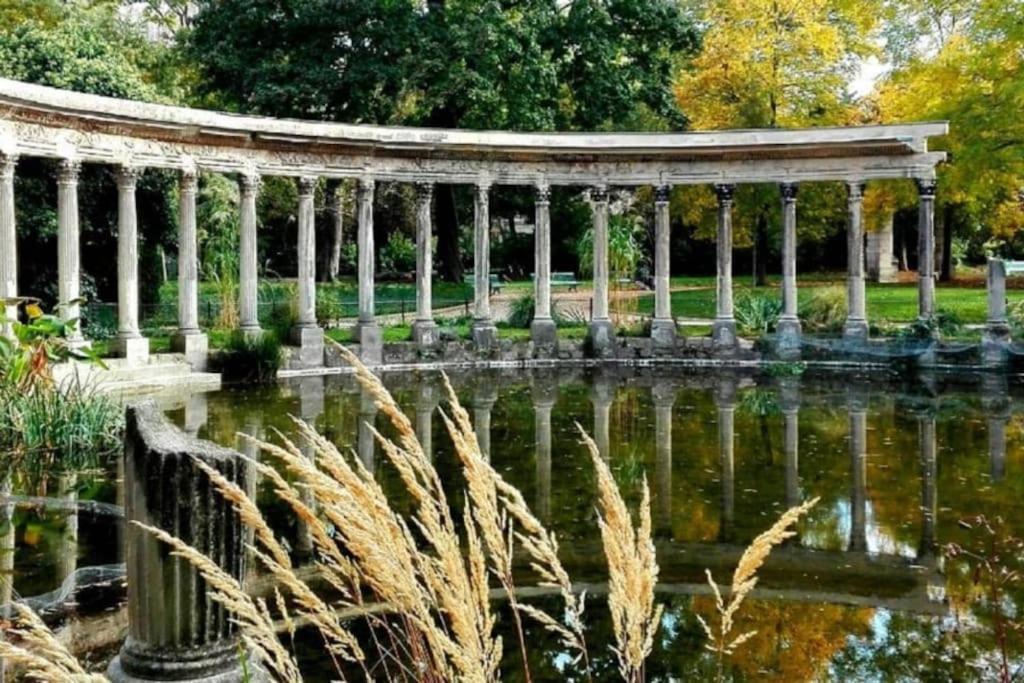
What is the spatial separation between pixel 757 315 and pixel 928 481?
18.6 m

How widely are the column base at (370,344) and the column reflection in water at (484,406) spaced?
353cm

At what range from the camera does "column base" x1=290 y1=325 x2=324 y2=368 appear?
25.9 m

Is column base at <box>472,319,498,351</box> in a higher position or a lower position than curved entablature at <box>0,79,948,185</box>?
lower

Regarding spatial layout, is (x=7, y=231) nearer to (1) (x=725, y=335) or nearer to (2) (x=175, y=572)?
(1) (x=725, y=335)

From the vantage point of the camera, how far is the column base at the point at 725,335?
28109 millimetres

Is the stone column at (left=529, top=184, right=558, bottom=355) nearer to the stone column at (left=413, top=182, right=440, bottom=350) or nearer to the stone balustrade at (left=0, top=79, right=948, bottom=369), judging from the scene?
the stone balustrade at (left=0, top=79, right=948, bottom=369)

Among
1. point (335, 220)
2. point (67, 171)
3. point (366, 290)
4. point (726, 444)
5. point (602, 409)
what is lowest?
point (726, 444)

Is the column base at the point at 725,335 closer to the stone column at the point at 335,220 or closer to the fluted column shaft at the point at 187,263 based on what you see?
the fluted column shaft at the point at 187,263

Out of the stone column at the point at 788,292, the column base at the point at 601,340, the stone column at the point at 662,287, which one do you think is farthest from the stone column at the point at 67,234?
the stone column at the point at 788,292

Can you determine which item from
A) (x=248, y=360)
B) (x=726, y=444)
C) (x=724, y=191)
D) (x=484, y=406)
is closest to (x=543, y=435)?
(x=726, y=444)

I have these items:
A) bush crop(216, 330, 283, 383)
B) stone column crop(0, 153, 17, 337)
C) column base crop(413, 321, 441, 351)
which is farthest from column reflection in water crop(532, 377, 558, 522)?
stone column crop(0, 153, 17, 337)

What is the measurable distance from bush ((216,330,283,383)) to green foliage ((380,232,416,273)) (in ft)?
84.3

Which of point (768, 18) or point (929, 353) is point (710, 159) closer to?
point (929, 353)

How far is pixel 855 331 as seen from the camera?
→ 27391 millimetres
